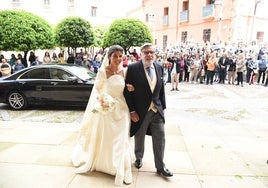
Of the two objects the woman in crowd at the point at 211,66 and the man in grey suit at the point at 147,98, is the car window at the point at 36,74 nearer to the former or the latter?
the man in grey suit at the point at 147,98

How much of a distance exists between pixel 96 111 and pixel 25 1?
33.1m

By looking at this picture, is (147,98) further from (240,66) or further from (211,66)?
(240,66)

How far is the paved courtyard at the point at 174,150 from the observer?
399 centimetres

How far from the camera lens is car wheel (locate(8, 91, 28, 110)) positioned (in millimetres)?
8812

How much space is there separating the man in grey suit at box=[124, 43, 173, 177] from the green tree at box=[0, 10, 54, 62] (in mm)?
10934

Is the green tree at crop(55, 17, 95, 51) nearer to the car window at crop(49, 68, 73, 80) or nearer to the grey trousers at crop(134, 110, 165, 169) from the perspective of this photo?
the car window at crop(49, 68, 73, 80)

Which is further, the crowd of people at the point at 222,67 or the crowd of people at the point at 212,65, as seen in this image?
the crowd of people at the point at 222,67

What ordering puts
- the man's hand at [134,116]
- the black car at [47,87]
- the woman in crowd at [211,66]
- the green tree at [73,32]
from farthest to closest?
the green tree at [73,32]
the woman in crowd at [211,66]
the black car at [47,87]
the man's hand at [134,116]

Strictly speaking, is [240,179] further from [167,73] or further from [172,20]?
[172,20]

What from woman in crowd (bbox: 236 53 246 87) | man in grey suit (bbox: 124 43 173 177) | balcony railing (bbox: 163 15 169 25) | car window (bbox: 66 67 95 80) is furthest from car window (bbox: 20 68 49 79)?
balcony railing (bbox: 163 15 169 25)

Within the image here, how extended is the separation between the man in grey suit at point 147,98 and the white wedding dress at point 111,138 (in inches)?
5.2

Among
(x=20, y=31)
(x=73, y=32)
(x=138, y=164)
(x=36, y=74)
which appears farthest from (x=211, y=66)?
(x=138, y=164)

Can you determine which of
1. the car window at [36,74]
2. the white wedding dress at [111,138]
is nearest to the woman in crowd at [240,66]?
the car window at [36,74]

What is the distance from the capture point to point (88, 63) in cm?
1530
